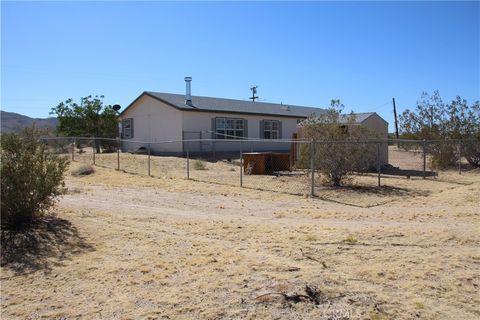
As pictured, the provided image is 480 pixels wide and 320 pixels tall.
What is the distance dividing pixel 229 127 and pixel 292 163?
10.6 meters

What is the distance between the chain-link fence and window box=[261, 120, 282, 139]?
1.38m

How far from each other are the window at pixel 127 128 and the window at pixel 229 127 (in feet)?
22.1

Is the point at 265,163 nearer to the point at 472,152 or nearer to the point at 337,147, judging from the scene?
the point at 337,147

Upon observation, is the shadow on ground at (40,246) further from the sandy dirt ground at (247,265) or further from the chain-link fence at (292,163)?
the chain-link fence at (292,163)

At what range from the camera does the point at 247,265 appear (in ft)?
18.1

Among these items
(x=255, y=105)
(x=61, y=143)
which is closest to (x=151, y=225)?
(x=61, y=143)

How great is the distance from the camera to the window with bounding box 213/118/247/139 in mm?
28920

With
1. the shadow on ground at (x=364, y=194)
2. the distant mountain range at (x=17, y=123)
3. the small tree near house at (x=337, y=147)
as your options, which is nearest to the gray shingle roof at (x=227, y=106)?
the distant mountain range at (x=17, y=123)

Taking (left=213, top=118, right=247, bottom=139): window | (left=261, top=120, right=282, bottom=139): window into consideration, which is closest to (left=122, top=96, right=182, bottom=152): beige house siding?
(left=213, top=118, right=247, bottom=139): window

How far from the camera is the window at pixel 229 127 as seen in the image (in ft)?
94.9

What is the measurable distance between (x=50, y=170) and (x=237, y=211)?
4171 millimetres

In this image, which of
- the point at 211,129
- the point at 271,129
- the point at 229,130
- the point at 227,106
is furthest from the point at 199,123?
the point at 271,129

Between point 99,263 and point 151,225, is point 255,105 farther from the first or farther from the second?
point 99,263

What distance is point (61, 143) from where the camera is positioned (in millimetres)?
27688
